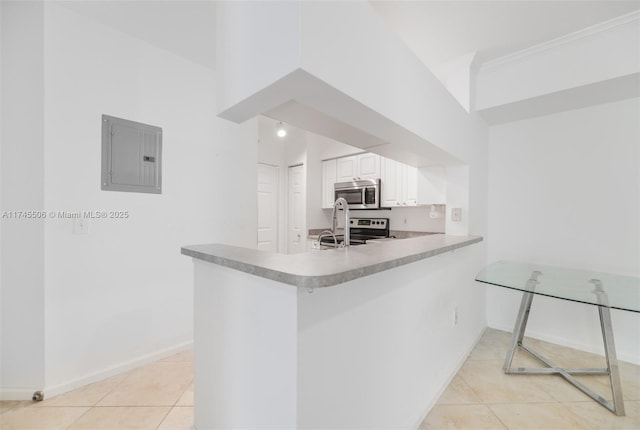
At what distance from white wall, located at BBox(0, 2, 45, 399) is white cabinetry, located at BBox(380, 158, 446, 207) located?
3.12 m

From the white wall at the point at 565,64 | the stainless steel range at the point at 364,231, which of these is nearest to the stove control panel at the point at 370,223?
the stainless steel range at the point at 364,231

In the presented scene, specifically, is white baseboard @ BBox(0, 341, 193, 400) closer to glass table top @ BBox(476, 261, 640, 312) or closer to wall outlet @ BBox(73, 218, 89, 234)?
wall outlet @ BBox(73, 218, 89, 234)

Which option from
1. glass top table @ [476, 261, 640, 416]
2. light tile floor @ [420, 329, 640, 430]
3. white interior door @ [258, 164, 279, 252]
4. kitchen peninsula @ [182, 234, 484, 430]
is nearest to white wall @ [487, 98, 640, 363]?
light tile floor @ [420, 329, 640, 430]

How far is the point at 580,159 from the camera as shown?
8.30 feet

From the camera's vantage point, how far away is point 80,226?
1.90 m

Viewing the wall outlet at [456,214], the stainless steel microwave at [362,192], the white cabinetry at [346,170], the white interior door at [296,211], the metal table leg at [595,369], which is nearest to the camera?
the metal table leg at [595,369]

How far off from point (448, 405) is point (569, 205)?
2.20m

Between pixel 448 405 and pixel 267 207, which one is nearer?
pixel 448 405

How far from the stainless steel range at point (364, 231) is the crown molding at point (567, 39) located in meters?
2.28

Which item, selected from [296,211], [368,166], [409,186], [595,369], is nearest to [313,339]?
[595,369]

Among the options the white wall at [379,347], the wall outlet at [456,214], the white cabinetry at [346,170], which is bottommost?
the white wall at [379,347]

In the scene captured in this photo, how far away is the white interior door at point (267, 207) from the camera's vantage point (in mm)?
4770

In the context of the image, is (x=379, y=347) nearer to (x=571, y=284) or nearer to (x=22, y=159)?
(x=571, y=284)

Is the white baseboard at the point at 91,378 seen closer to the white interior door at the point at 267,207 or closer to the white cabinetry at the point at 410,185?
the white interior door at the point at 267,207
